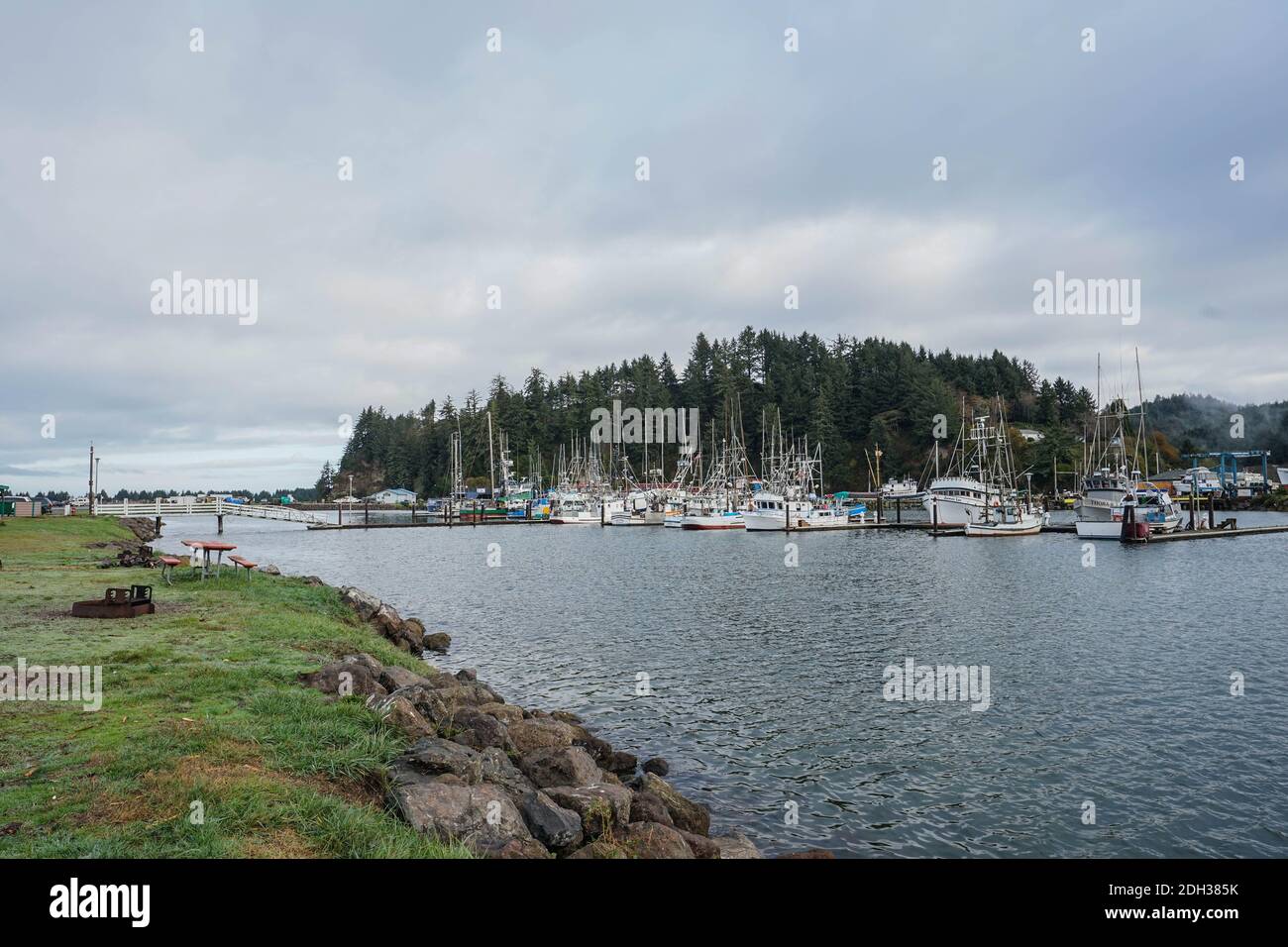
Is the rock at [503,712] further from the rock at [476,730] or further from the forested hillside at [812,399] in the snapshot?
the forested hillside at [812,399]

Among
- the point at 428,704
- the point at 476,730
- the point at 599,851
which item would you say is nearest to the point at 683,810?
the point at 599,851

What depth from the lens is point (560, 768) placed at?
12.7m

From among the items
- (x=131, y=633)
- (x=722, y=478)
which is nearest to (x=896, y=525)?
(x=722, y=478)

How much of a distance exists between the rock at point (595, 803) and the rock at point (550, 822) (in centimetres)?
24

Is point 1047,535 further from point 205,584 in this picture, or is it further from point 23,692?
point 23,692

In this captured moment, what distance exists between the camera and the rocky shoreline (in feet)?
30.9

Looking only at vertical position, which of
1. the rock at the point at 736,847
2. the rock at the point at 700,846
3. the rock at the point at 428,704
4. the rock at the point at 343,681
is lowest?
the rock at the point at 736,847

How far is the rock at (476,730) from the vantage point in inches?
533

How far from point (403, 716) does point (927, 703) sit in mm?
15116

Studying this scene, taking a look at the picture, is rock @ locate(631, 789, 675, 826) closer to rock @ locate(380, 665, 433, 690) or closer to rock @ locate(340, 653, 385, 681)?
rock @ locate(380, 665, 433, 690)

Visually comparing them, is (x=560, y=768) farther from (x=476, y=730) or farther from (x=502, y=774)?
(x=476, y=730)

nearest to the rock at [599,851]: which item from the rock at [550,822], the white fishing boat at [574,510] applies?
the rock at [550,822]

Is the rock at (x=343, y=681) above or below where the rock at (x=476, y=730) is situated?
above

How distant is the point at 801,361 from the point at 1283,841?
188m
